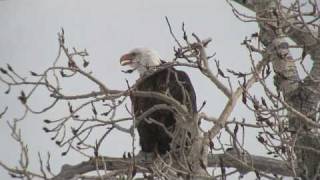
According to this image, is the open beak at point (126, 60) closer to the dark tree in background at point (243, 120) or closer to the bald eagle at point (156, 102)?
the bald eagle at point (156, 102)

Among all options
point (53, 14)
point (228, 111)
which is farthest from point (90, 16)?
point (228, 111)

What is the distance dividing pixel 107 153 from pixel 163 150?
0.97 metres

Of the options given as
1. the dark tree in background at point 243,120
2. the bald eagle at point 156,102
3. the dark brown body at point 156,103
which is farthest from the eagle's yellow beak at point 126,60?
the dark tree in background at point 243,120

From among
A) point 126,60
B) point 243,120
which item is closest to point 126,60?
point 126,60

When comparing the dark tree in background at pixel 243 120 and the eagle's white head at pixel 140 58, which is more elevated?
the eagle's white head at pixel 140 58

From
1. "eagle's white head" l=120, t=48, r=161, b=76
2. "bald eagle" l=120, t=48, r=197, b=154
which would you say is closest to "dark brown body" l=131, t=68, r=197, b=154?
"bald eagle" l=120, t=48, r=197, b=154

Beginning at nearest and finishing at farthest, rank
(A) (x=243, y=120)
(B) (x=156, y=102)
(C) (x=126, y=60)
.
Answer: (A) (x=243, y=120) < (B) (x=156, y=102) < (C) (x=126, y=60)

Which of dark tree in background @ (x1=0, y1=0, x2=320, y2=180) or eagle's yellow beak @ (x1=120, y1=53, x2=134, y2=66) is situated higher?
eagle's yellow beak @ (x1=120, y1=53, x2=134, y2=66)

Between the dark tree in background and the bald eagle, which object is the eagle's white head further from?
the dark tree in background

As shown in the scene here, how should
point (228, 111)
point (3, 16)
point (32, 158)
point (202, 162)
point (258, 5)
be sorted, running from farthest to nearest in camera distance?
1. point (3, 16)
2. point (32, 158)
3. point (258, 5)
4. point (228, 111)
5. point (202, 162)

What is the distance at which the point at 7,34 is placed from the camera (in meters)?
3.93

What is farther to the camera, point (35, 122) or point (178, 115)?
point (35, 122)

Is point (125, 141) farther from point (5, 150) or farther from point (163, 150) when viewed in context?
point (163, 150)

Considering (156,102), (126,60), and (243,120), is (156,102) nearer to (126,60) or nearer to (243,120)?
(126,60)
